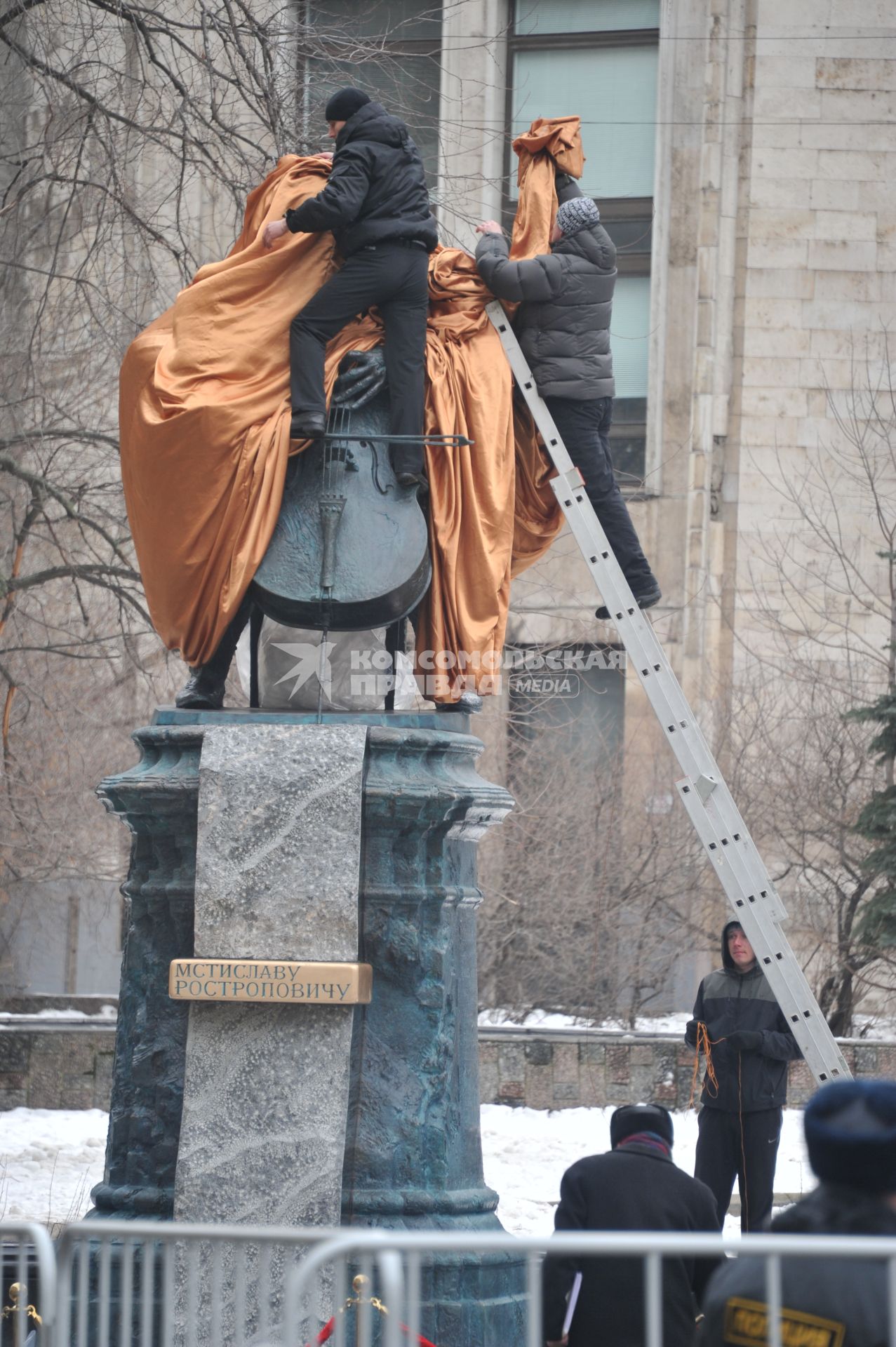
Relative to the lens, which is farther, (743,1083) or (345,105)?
(743,1083)

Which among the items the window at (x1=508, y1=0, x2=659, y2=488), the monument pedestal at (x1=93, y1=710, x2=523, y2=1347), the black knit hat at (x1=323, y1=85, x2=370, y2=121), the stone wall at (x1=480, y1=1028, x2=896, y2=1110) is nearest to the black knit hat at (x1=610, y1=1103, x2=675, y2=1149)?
the monument pedestal at (x1=93, y1=710, x2=523, y2=1347)

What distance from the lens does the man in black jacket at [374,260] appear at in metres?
6.44

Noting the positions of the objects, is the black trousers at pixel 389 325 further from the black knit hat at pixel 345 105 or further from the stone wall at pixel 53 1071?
the stone wall at pixel 53 1071

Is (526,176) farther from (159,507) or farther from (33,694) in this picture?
(33,694)

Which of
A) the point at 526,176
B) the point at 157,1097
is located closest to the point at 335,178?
the point at 526,176

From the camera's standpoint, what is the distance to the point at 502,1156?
10953mm

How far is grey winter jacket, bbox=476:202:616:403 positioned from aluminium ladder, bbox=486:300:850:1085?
2.8 inches

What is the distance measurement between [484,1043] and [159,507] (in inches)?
269

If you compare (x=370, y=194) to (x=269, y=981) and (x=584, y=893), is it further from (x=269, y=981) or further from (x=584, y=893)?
(x=584, y=893)

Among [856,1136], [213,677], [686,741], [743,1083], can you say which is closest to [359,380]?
[213,677]

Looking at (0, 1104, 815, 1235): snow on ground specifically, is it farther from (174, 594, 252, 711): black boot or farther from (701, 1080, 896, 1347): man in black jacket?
(701, 1080, 896, 1347): man in black jacket

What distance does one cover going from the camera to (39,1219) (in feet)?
28.7

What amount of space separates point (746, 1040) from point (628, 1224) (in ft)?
10.3

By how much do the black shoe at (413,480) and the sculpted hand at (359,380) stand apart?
0.96 ft
